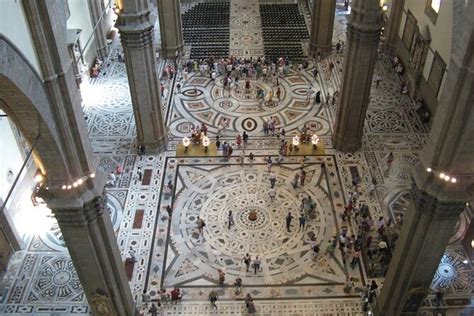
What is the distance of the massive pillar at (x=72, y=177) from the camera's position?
1023cm

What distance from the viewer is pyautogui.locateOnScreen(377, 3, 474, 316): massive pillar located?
11.0 m

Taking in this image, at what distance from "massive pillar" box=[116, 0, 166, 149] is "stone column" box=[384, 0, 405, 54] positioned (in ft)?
50.1

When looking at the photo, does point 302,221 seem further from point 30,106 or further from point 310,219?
point 30,106

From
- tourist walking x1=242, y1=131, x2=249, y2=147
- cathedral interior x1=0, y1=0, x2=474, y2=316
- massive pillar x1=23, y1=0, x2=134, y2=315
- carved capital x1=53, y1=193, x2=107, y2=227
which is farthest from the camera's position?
tourist walking x1=242, y1=131, x2=249, y2=147

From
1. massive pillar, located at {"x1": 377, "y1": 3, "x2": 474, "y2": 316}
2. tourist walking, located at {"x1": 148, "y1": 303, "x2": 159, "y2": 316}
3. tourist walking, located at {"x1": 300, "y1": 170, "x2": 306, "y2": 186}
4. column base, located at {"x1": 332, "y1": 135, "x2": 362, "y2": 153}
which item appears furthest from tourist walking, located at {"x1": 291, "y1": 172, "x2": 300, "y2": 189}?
tourist walking, located at {"x1": 148, "y1": 303, "x2": 159, "y2": 316}

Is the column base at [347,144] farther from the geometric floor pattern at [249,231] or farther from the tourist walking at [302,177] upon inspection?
the tourist walking at [302,177]

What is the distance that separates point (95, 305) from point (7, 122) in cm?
747

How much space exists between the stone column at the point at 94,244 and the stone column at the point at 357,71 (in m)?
12.0

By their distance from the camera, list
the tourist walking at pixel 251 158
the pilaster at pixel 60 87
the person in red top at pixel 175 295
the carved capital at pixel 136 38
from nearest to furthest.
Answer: the pilaster at pixel 60 87
the person in red top at pixel 175 295
the carved capital at pixel 136 38
the tourist walking at pixel 251 158

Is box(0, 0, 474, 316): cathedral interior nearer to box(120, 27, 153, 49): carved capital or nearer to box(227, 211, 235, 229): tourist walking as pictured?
box(120, 27, 153, 49): carved capital

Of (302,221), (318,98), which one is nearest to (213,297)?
(302,221)

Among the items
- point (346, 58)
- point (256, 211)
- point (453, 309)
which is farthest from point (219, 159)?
point (453, 309)

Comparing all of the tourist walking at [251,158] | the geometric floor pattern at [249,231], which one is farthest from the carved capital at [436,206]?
the tourist walking at [251,158]

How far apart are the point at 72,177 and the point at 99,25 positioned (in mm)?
19719
